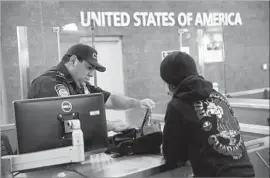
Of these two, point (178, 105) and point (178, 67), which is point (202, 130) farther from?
point (178, 67)

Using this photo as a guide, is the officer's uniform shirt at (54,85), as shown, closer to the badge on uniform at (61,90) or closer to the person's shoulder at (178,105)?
the badge on uniform at (61,90)

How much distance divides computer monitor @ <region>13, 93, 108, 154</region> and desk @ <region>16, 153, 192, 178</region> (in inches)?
3.6

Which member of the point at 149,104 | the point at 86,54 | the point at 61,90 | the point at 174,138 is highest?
the point at 86,54

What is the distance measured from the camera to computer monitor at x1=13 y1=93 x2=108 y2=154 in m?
1.65

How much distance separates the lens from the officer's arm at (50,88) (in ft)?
6.79

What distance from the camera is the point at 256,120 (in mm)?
3879

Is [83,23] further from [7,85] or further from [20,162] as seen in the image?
[20,162]

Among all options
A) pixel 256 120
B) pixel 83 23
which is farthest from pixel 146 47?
pixel 256 120

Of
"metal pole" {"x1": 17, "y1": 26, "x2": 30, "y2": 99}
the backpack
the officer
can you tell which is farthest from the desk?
"metal pole" {"x1": 17, "y1": 26, "x2": 30, "y2": 99}

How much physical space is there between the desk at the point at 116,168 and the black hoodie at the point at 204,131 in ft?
0.64

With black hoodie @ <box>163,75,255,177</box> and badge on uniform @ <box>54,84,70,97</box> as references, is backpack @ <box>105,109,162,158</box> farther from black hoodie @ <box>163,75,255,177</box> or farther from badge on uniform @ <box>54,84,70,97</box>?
badge on uniform @ <box>54,84,70,97</box>

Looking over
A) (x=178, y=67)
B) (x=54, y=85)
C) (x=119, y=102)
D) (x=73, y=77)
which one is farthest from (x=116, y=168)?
(x=119, y=102)

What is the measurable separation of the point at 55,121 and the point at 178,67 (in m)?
0.65

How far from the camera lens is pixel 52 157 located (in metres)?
1.67
